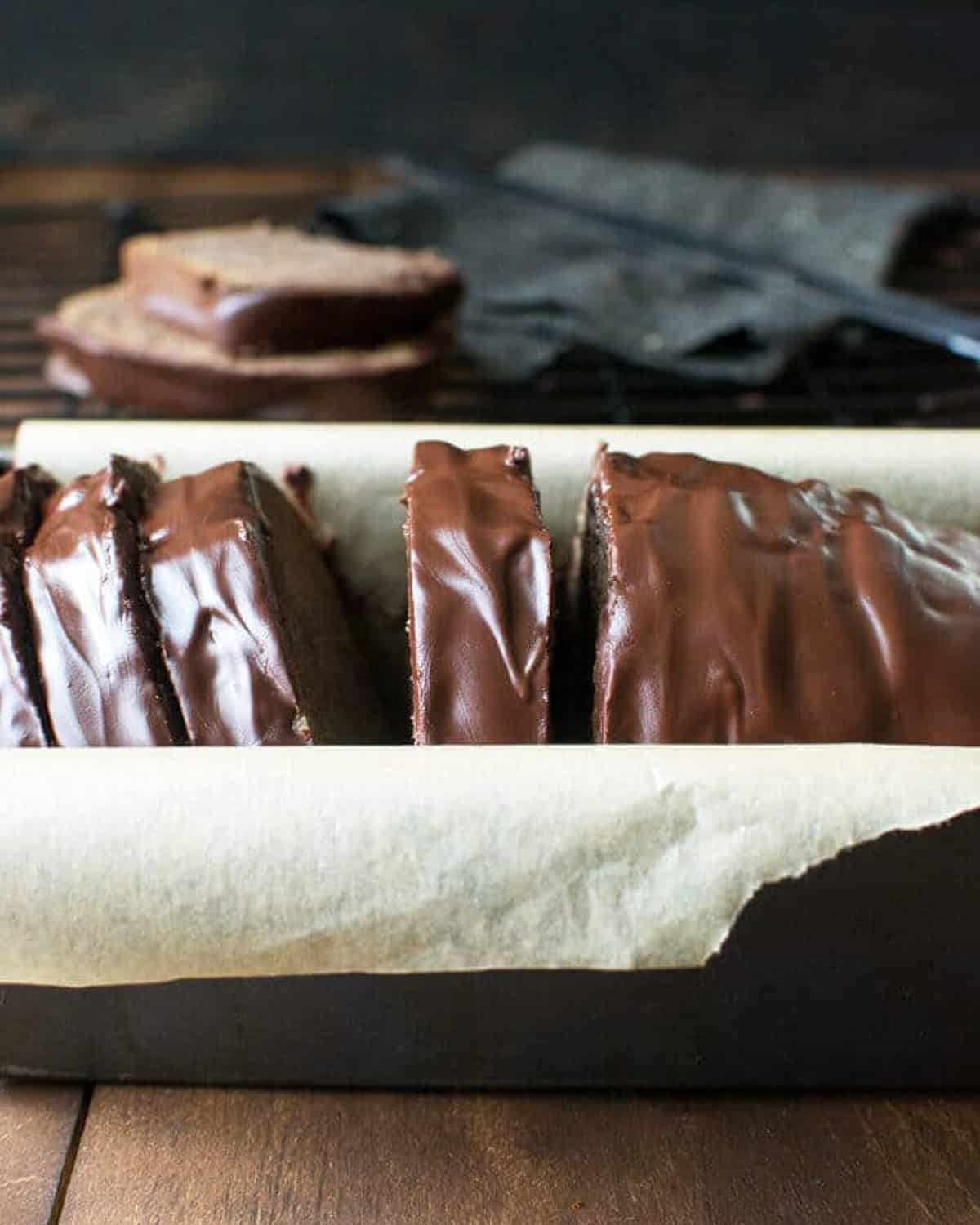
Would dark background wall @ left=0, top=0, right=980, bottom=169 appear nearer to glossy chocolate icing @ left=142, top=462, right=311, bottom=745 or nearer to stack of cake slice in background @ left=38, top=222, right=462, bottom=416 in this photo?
stack of cake slice in background @ left=38, top=222, right=462, bottom=416

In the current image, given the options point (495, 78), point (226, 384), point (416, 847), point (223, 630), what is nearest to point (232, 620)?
point (223, 630)

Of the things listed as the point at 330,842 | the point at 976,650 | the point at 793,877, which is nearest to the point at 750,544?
the point at 976,650

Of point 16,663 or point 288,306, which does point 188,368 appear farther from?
point 16,663

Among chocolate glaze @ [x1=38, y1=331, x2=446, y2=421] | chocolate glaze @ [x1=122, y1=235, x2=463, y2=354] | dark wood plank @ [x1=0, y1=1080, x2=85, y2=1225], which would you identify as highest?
chocolate glaze @ [x1=122, y1=235, x2=463, y2=354]

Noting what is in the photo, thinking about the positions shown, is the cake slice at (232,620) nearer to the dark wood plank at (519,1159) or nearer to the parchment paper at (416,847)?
the parchment paper at (416,847)

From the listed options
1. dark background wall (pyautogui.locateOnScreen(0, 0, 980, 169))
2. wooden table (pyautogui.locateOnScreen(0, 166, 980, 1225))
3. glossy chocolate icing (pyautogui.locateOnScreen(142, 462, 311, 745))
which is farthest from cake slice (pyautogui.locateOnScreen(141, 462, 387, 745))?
dark background wall (pyautogui.locateOnScreen(0, 0, 980, 169))

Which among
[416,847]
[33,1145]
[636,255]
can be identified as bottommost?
[33,1145]
